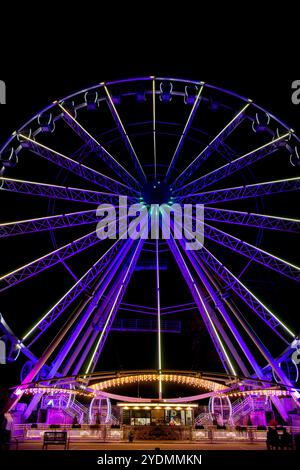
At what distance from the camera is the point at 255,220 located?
2242 cm

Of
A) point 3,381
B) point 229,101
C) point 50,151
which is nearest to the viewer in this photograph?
point 50,151

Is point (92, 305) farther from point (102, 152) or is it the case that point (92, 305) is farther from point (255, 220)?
point (255, 220)

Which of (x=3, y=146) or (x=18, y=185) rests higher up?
(x=3, y=146)

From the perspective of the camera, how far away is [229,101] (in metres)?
24.9

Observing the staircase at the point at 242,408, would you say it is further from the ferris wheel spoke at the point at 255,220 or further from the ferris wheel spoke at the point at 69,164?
the ferris wheel spoke at the point at 69,164

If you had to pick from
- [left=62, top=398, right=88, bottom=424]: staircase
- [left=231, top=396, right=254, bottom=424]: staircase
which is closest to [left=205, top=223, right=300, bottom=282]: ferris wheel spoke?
[left=231, top=396, right=254, bottom=424]: staircase

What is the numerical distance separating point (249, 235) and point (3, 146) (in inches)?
693

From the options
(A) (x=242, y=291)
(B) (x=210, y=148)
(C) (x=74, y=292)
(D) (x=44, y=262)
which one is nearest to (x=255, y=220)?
(A) (x=242, y=291)

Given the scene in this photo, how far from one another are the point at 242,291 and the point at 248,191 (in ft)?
16.6

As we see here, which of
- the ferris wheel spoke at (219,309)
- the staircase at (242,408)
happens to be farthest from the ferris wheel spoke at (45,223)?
the staircase at (242,408)
